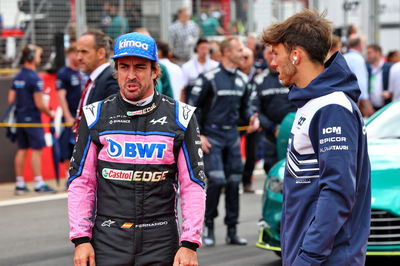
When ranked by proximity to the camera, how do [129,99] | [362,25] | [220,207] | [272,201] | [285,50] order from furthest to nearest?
1. [362,25]
2. [220,207]
3. [272,201]
4. [129,99]
5. [285,50]

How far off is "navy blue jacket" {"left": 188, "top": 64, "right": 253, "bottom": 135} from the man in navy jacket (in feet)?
17.8

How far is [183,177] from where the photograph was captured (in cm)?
438

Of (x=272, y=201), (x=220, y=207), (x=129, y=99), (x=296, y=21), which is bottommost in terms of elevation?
(x=220, y=207)

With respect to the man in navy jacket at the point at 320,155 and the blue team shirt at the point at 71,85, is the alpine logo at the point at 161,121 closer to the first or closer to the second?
the man in navy jacket at the point at 320,155

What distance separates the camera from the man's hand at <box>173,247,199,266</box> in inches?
166

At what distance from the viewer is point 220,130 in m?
9.35

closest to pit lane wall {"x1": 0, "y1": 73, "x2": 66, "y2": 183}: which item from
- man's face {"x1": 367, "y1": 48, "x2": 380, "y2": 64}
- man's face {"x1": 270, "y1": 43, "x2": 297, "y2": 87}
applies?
man's face {"x1": 367, "y1": 48, "x2": 380, "y2": 64}

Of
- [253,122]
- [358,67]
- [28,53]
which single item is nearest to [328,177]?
[253,122]

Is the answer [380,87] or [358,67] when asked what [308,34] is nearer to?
[358,67]

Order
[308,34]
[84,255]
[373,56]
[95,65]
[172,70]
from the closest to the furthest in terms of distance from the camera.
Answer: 1. [308,34]
2. [84,255]
3. [95,65]
4. [172,70]
5. [373,56]

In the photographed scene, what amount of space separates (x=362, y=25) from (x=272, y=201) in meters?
16.1

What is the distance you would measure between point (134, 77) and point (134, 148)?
0.34 m

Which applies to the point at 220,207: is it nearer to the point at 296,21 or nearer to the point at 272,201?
the point at 272,201

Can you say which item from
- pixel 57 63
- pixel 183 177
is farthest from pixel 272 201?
pixel 57 63
